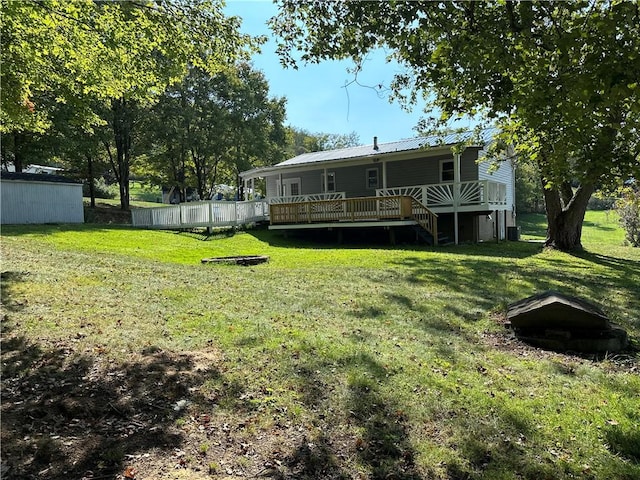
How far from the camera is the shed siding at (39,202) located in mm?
17984

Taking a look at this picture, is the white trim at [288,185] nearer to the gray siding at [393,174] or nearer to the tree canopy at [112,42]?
the gray siding at [393,174]

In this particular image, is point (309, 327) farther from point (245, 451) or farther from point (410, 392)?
point (245, 451)

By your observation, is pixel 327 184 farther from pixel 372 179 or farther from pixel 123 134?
pixel 123 134

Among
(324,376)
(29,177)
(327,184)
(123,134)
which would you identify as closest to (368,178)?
(327,184)

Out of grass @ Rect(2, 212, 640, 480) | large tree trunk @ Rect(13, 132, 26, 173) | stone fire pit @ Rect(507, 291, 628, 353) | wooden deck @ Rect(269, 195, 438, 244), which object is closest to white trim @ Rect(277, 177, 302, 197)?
wooden deck @ Rect(269, 195, 438, 244)

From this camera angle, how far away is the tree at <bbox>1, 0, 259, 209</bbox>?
20.7 ft

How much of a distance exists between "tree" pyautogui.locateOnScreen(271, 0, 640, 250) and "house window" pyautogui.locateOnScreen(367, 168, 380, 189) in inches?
→ 572

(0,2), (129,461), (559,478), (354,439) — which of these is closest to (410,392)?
(354,439)

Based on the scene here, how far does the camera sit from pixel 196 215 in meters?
20.2

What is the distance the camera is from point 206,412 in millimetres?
3455

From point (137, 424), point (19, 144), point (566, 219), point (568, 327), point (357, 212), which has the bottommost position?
point (137, 424)

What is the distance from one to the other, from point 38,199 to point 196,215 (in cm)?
684

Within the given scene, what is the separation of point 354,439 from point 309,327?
7.45 feet

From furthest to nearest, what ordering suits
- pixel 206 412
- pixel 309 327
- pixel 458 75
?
pixel 309 327
pixel 458 75
pixel 206 412
